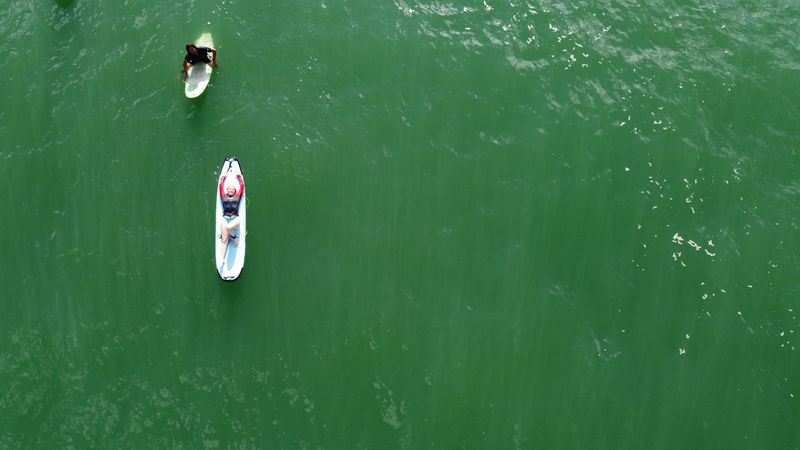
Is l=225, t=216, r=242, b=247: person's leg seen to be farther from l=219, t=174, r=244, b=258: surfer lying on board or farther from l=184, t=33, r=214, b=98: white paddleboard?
l=184, t=33, r=214, b=98: white paddleboard

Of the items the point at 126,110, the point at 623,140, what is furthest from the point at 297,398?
the point at 623,140

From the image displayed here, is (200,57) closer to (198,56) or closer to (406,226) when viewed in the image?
(198,56)

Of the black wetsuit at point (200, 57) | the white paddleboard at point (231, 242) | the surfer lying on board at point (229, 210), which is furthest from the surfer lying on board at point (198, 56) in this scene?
the surfer lying on board at point (229, 210)

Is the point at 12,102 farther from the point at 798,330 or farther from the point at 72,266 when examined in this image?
the point at 798,330

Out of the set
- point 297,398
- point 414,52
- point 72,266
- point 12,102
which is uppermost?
point 414,52

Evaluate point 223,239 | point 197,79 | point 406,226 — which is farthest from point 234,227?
point 406,226

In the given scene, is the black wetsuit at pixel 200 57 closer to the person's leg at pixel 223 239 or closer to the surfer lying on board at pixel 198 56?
the surfer lying on board at pixel 198 56
